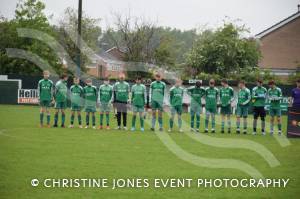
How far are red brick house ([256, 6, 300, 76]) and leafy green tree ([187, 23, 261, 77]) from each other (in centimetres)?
1195

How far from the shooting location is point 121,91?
75.5 feet

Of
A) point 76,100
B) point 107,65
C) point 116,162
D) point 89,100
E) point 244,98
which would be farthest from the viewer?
point 107,65

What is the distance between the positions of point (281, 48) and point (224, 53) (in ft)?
52.2

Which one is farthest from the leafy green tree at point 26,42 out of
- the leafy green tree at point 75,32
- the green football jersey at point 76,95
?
the green football jersey at point 76,95

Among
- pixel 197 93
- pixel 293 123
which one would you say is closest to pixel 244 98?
pixel 197 93

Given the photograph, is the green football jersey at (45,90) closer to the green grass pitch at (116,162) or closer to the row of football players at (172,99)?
the row of football players at (172,99)

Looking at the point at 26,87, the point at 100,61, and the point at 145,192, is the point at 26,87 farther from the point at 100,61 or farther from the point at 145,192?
the point at 100,61

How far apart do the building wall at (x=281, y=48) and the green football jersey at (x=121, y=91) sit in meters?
40.9

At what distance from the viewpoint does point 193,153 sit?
15.7 metres

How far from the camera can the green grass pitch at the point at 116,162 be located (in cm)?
1017

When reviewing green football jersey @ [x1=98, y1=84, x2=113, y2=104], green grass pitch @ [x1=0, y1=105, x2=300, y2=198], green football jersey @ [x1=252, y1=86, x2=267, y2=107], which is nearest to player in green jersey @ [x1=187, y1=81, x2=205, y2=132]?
green grass pitch @ [x1=0, y1=105, x2=300, y2=198]

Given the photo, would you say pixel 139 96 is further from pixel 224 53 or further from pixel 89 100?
pixel 224 53

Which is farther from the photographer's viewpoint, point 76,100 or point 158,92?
point 76,100

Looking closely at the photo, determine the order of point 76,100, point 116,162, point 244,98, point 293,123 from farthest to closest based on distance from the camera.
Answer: point 76,100, point 244,98, point 293,123, point 116,162
